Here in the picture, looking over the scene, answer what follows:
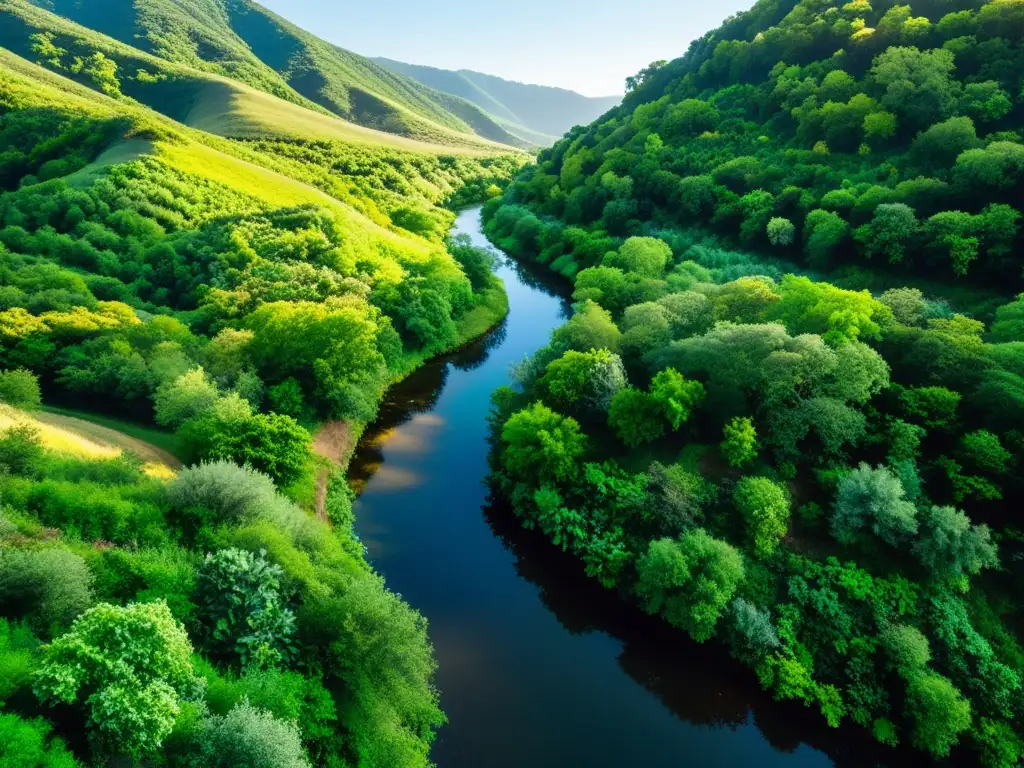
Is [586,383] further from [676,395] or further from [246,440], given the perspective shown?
[246,440]

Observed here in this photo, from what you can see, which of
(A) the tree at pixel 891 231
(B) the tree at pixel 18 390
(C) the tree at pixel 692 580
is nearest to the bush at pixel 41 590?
(B) the tree at pixel 18 390

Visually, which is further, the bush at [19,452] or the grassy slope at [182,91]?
the grassy slope at [182,91]

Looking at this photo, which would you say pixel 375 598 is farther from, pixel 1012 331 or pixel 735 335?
pixel 1012 331

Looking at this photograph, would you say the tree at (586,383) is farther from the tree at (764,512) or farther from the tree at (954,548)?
the tree at (954,548)

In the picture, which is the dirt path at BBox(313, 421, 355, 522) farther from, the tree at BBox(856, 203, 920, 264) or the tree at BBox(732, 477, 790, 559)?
the tree at BBox(856, 203, 920, 264)

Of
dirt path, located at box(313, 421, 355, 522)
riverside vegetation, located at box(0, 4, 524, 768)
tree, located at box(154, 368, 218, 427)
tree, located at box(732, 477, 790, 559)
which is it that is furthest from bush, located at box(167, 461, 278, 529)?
tree, located at box(732, 477, 790, 559)

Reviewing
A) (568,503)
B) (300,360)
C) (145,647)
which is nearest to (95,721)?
(145,647)

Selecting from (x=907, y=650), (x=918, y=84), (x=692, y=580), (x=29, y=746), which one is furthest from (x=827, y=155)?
(x=29, y=746)
